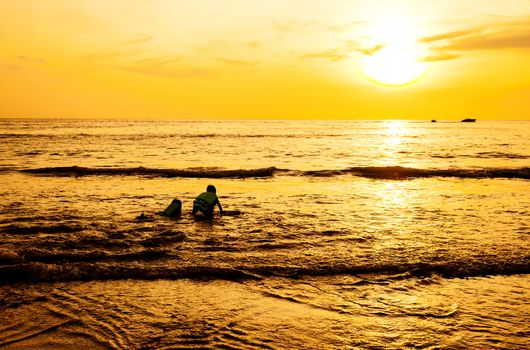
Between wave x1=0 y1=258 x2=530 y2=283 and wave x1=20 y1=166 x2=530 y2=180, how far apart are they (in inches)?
665

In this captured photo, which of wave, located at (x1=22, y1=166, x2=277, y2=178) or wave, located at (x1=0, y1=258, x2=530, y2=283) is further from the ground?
wave, located at (x1=22, y1=166, x2=277, y2=178)

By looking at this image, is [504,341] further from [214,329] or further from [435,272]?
[214,329]

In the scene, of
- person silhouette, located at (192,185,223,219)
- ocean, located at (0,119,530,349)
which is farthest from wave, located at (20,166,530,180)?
person silhouette, located at (192,185,223,219)

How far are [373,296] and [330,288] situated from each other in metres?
0.74

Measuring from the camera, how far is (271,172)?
1032 inches

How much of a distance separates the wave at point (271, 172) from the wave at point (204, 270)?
1688cm

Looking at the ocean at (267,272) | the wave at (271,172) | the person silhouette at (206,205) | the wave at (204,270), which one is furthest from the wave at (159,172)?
the wave at (204,270)

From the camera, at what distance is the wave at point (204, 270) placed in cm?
752

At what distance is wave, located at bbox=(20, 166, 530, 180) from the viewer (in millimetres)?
25281

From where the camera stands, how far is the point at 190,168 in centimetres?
2855

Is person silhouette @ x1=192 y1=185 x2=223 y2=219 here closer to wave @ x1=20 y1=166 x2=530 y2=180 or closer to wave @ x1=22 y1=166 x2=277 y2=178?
wave @ x1=20 y1=166 x2=530 y2=180

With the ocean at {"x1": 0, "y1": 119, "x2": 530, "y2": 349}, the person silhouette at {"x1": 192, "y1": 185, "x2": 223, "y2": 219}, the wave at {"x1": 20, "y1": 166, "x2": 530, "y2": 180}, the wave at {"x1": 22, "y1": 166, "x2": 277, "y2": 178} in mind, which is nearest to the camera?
the ocean at {"x1": 0, "y1": 119, "x2": 530, "y2": 349}

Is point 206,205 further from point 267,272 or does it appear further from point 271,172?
point 271,172

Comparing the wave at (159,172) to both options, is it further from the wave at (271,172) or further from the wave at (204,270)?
the wave at (204,270)
